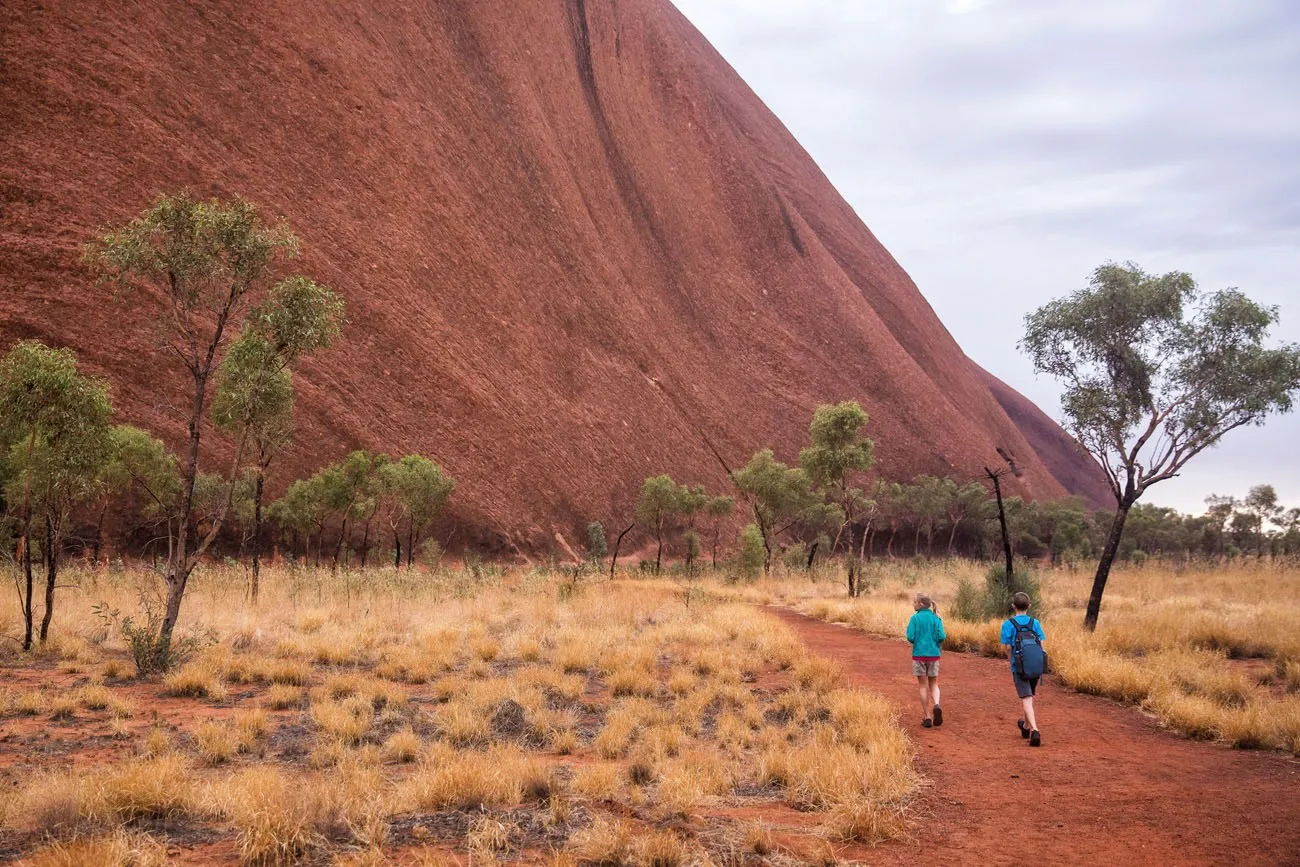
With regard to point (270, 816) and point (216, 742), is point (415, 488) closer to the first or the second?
point (216, 742)

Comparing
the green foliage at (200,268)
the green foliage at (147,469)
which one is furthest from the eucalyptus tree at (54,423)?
the green foliage at (147,469)

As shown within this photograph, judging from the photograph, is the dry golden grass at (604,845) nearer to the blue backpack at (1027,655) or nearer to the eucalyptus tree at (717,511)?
the blue backpack at (1027,655)

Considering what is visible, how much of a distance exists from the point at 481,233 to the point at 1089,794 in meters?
43.8

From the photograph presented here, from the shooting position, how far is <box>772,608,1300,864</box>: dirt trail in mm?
5289

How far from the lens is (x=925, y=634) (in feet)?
30.3

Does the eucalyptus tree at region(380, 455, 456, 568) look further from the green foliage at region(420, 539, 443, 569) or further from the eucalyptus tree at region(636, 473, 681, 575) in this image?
the eucalyptus tree at region(636, 473, 681, 575)

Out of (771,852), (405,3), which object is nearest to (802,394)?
(405,3)

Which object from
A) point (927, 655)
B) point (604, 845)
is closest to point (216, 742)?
point (604, 845)

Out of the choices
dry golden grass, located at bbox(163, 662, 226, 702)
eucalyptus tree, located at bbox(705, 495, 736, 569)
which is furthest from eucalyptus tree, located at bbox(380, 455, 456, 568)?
dry golden grass, located at bbox(163, 662, 226, 702)

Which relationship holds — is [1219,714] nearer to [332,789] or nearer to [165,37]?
[332,789]

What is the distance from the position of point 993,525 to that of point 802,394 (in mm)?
18564

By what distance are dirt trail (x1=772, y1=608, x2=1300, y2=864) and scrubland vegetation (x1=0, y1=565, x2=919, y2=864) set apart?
0.44m

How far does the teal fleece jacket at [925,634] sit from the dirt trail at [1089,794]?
0.83 m

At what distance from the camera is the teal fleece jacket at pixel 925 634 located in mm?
9148
